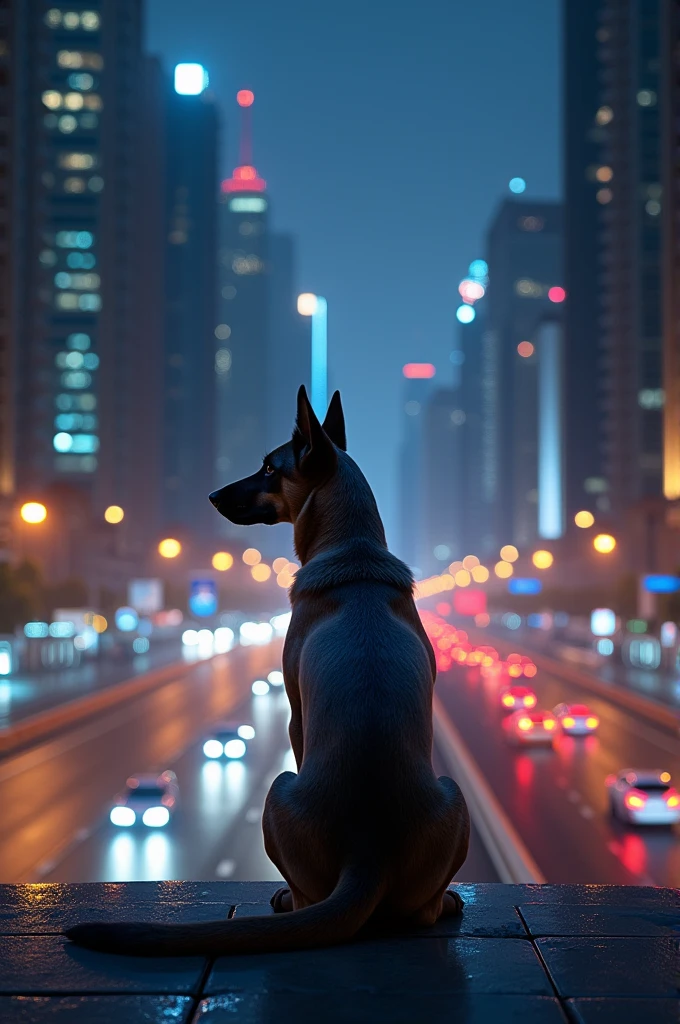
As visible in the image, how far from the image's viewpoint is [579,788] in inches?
1447

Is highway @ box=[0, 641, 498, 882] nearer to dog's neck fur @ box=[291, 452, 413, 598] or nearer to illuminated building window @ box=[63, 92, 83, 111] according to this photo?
dog's neck fur @ box=[291, 452, 413, 598]

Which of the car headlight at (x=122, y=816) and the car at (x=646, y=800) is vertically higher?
the car at (x=646, y=800)

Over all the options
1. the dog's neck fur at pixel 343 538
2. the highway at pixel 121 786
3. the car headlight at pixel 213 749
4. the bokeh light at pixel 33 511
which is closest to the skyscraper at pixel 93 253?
the highway at pixel 121 786

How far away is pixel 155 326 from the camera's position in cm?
17675

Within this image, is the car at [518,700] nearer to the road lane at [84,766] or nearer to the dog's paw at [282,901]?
the road lane at [84,766]

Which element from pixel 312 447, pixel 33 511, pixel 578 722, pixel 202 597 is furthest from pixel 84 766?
pixel 202 597

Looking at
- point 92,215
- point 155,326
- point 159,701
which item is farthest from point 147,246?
point 159,701

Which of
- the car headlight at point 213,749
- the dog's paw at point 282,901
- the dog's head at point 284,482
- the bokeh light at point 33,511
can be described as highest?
the bokeh light at point 33,511

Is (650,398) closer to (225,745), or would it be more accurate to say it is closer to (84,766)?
(225,745)

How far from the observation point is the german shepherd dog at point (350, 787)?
4012 mm

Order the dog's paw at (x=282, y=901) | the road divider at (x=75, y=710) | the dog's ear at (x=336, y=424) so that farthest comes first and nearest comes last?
the road divider at (x=75, y=710) < the dog's ear at (x=336, y=424) < the dog's paw at (x=282, y=901)

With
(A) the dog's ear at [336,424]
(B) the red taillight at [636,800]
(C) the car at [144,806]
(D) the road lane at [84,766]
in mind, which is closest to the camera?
(A) the dog's ear at [336,424]

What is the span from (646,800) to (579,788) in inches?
253

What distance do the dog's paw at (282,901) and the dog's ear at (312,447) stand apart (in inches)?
67.5
